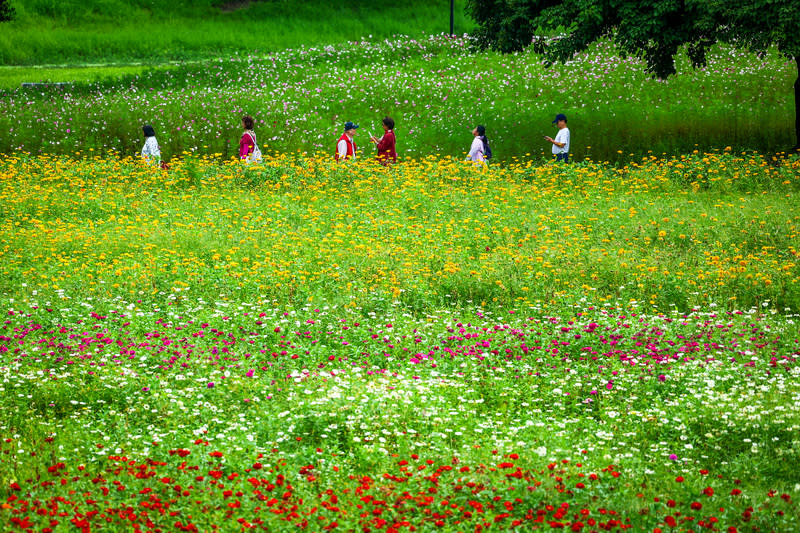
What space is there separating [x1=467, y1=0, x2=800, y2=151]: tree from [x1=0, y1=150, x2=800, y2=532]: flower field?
384 cm

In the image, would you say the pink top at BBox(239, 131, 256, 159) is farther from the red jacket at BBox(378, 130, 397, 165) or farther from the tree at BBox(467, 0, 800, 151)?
the tree at BBox(467, 0, 800, 151)

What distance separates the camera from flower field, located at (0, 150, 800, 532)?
505 centimetres

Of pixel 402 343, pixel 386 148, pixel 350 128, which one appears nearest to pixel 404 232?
pixel 350 128

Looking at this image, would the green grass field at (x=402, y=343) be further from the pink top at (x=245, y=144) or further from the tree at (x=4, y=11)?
the tree at (x=4, y=11)

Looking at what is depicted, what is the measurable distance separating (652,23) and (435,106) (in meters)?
8.54

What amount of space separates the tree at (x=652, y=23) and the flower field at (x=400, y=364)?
384cm

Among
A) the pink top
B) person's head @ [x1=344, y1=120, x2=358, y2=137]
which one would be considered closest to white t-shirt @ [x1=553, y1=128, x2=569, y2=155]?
person's head @ [x1=344, y1=120, x2=358, y2=137]

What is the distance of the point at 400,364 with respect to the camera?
7688mm

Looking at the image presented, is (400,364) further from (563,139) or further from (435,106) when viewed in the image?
(435,106)

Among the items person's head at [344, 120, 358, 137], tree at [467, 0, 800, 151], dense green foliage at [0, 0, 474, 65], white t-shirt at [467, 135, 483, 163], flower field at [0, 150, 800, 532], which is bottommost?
flower field at [0, 150, 800, 532]

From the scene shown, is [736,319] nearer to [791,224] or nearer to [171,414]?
[791,224]

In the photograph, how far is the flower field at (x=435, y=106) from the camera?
22141 millimetres

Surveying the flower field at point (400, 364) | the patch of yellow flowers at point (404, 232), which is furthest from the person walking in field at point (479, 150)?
the flower field at point (400, 364)

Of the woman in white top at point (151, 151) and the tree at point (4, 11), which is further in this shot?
the tree at point (4, 11)
